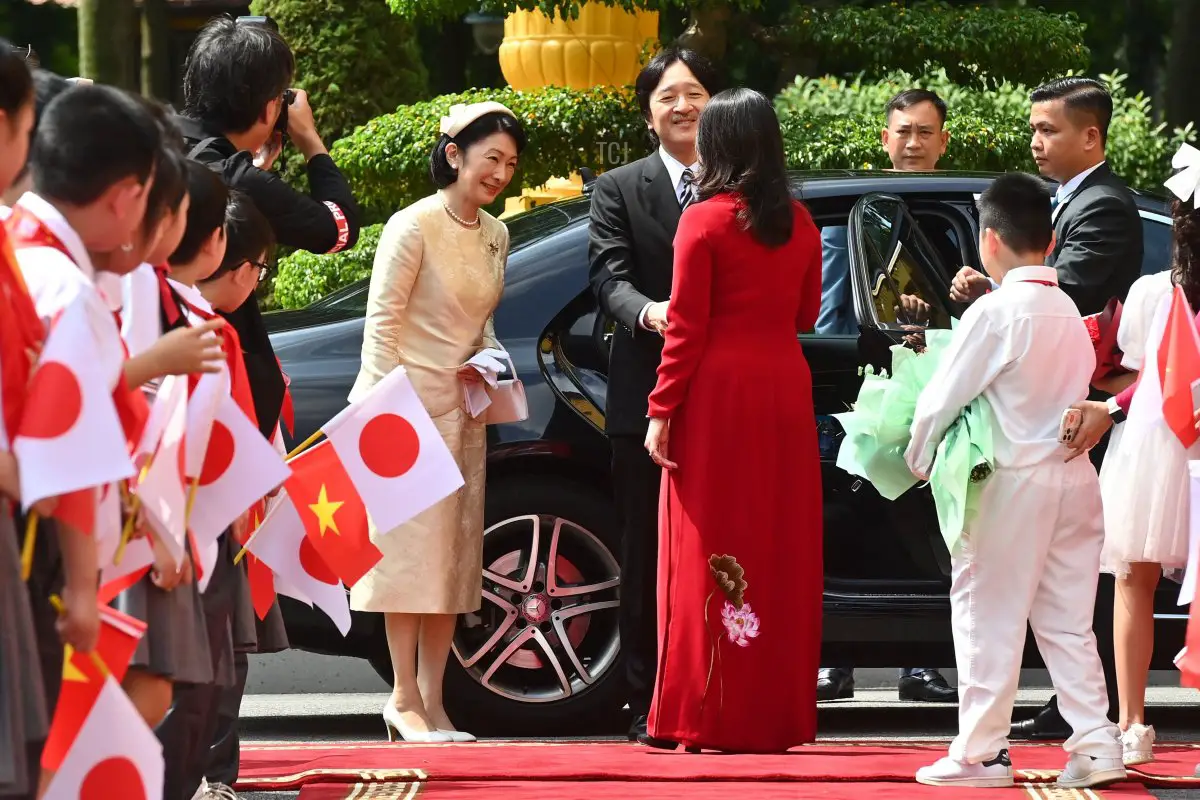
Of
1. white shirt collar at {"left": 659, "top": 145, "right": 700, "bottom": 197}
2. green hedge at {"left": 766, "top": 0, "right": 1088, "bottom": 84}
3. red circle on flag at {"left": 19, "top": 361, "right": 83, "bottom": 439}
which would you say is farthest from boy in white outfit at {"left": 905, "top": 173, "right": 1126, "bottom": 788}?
green hedge at {"left": 766, "top": 0, "right": 1088, "bottom": 84}

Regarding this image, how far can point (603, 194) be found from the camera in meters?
6.22

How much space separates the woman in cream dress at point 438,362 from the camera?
245 inches

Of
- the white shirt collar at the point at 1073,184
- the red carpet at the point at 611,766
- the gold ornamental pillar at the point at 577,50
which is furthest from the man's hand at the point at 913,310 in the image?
the gold ornamental pillar at the point at 577,50

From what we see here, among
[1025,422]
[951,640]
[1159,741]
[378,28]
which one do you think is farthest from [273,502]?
[378,28]

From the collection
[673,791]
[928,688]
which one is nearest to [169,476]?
[673,791]

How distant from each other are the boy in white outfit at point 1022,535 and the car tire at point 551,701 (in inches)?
55.0

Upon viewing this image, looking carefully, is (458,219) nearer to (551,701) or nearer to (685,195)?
(685,195)

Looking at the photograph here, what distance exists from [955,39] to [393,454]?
763cm

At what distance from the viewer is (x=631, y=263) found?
618cm

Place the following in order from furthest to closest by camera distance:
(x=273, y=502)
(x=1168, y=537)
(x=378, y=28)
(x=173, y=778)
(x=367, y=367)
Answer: (x=378, y=28)
(x=367, y=367)
(x=1168, y=537)
(x=273, y=502)
(x=173, y=778)

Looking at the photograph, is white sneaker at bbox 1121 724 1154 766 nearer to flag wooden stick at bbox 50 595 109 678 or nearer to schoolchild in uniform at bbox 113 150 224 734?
schoolchild in uniform at bbox 113 150 224 734

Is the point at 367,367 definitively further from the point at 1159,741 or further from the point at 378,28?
the point at 378,28

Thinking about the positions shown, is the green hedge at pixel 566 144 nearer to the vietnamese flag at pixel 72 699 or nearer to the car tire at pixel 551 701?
the car tire at pixel 551 701

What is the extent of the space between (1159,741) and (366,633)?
2.44 m
